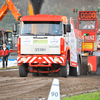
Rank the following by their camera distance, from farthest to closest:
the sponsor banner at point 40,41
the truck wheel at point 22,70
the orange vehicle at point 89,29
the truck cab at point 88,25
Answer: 1. the truck cab at point 88,25
2. the orange vehicle at point 89,29
3. the truck wheel at point 22,70
4. the sponsor banner at point 40,41

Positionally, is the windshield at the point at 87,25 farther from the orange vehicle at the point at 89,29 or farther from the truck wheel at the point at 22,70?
the truck wheel at the point at 22,70

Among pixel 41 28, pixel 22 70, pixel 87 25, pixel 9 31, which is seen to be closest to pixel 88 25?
pixel 87 25

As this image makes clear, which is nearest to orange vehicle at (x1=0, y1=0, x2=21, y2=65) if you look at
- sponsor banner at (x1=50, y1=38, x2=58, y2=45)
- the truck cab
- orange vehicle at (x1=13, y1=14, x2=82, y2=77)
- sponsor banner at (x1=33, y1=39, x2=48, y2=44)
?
the truck cab

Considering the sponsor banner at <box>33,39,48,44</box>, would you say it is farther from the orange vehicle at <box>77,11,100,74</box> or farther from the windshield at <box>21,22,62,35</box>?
the orange vehicle at <box>77,11,100,74</box>

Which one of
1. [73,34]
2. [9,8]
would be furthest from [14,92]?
[9,8]

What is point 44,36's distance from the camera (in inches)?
491

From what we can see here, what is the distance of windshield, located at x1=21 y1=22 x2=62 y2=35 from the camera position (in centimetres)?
1249

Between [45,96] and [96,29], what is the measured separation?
14041 mm

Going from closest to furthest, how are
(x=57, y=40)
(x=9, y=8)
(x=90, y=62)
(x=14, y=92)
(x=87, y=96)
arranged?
(x=87, y=96) → (x=14, y=92) → (x=57, y=40) → (x=90, y=62) → (x=9, y=8)

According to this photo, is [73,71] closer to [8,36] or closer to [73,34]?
[73,34]

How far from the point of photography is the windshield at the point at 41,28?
41.0 feet

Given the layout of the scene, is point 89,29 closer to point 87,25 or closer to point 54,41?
point 87,25

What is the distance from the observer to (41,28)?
12.5 m

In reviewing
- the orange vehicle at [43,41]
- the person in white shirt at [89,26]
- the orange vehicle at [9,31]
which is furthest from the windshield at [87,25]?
the orange vehicle at [43,41]
